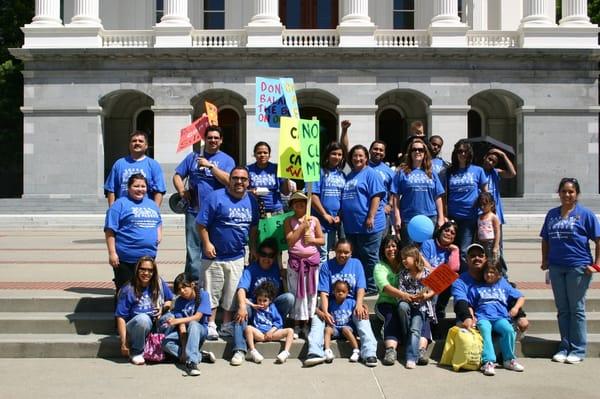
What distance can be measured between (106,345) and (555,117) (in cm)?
2574

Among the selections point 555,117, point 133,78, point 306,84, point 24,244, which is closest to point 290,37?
point 306,84

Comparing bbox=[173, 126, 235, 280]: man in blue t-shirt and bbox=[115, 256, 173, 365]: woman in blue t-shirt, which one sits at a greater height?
bbox=[173, 126, 235, 280]: man in blue t-shirt

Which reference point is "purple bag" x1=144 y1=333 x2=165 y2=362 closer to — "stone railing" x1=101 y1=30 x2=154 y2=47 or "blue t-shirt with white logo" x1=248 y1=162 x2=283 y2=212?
"blue t-shirt with white logo" x1=248 y1=162 x2=283 y2=212

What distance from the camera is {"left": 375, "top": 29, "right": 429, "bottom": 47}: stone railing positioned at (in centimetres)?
3050

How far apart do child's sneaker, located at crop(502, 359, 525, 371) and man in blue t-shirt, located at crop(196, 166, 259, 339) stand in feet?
10.5

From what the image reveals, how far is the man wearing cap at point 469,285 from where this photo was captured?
8.24 meters

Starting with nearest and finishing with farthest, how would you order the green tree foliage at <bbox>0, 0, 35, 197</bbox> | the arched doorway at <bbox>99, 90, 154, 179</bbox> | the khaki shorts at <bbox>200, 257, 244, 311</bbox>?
the khaki shorts at <bbox>200, 257, 244, 311</bbox>
the arched doorway at <bbox>99, 90, 154, 179</bbox>
the green tree foliage at <bbox>0, 0, 35, 197</bbox>

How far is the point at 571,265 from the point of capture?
8.27 meters

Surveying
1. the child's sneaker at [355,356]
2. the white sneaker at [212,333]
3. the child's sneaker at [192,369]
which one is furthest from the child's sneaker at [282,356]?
the child's sneaker at [192,369]

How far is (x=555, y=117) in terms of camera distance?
99.2 ft

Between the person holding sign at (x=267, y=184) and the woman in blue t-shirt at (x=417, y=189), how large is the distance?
150 cm

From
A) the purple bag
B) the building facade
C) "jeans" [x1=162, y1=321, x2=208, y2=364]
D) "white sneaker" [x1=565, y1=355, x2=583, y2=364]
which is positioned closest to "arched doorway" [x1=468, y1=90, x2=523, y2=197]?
the building facade

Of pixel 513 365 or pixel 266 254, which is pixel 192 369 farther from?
pixel 513 365

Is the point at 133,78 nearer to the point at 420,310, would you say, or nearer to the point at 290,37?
the point at 290,37
